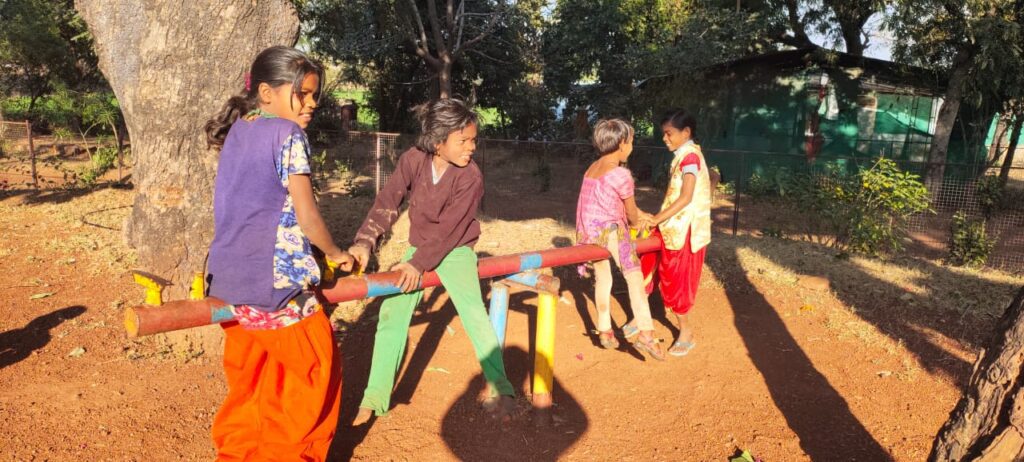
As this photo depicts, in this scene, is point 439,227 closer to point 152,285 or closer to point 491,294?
point 491,294

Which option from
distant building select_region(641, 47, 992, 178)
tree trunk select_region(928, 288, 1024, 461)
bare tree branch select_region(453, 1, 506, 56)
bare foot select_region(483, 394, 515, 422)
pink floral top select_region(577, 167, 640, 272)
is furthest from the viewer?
bare tree branch select_region(453, 1, 506, 56)

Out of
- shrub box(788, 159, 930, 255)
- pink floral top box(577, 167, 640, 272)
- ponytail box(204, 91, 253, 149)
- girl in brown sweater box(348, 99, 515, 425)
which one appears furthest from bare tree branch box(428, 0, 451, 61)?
ponytail box(204, 91, 253, 149)

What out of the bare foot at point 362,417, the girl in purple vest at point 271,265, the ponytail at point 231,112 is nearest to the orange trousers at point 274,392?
the girl in purple vest at point 271,265

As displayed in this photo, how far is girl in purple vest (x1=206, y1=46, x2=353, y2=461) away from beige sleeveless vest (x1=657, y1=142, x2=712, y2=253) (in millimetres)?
2554

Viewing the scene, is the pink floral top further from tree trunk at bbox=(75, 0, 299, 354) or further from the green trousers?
tree trunk at bbox=(75, 0, 299, 354)

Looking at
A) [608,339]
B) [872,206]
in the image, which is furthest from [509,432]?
[872,206]

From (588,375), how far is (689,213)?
127 cm

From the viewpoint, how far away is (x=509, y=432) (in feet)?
11.2

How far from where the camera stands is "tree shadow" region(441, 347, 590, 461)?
322 centimetres

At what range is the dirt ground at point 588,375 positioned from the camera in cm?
328

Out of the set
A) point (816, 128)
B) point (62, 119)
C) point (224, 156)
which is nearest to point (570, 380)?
point (224, 156)

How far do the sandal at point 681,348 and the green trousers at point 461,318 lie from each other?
1.76 m

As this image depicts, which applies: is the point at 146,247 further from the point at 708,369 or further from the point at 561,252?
the point at 708,369

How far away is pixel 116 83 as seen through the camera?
17.0 feet
